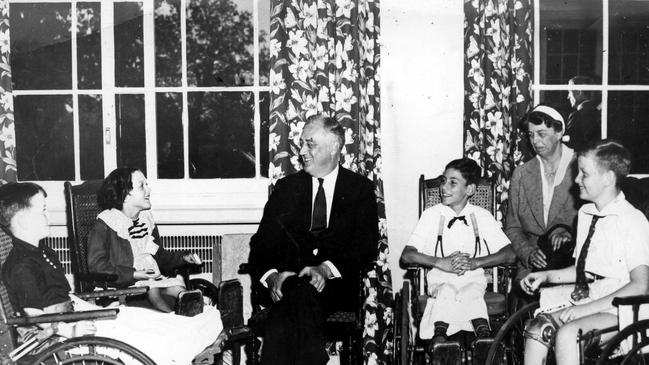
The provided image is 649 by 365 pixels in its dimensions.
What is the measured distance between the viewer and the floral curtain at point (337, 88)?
471 centimetres

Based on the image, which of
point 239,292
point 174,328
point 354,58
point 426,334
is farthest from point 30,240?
point 354,58

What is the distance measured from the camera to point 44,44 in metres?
5.10

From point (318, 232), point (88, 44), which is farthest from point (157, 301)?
point (88, 44)

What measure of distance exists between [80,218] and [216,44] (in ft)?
5.07

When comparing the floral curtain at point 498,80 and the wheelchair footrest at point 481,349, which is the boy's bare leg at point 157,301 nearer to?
the wheelchair footrest at point 481,349

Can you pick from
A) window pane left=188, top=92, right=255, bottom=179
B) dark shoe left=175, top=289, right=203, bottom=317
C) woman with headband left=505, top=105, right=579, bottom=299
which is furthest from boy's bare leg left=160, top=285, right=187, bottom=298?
woman with headband left=505, top=105, right=579, bottom=299

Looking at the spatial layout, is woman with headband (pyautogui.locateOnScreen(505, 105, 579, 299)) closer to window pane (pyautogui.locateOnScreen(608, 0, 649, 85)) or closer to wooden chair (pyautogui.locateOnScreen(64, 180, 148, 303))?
window pane (pyautogui.locateOnScreen(608, 0, 649, 85))

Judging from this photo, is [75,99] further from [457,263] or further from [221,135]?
[457,263]

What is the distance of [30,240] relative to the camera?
3.25 metres

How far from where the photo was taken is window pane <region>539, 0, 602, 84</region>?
504 cm

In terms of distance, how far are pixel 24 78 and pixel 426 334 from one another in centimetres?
313

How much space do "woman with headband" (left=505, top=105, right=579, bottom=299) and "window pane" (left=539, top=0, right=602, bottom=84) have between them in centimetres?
78

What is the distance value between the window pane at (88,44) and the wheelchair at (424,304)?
89.3 inches

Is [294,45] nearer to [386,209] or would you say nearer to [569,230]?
[386,209]
